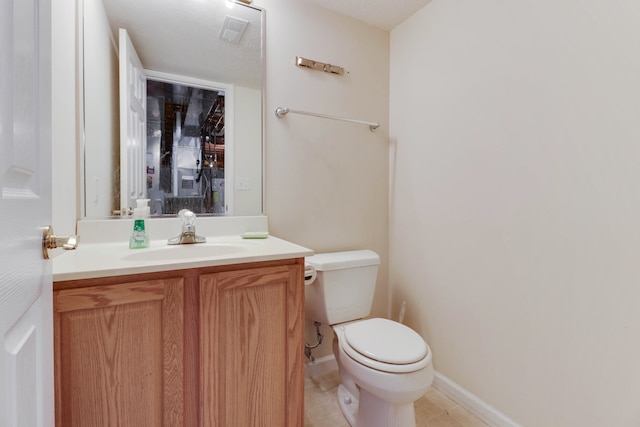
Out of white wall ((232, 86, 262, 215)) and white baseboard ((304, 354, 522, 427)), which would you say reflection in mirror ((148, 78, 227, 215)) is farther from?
white baseboard ((304, 354, 522, 427))

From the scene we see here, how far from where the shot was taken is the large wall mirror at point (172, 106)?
4.09 ft

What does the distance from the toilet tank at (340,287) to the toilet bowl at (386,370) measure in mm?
172

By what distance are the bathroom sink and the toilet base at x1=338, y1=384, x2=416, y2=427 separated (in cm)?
84

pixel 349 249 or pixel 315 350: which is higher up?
pixel 349 249

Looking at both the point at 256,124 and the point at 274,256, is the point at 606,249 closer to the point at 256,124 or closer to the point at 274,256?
the point at 274,256

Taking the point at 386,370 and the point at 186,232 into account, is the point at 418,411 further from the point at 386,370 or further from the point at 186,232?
the point at 186,232

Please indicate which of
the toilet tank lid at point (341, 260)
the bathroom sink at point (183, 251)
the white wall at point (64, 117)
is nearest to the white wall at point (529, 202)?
the toilet tank lid at point (341, 260)

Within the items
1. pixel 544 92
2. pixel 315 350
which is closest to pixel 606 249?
pixel 544 92

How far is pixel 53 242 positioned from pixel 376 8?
1899mm

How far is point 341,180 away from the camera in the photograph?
180 centimetres

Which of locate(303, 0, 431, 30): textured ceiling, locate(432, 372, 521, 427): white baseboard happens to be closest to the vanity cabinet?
locate(432, 372, 521, 427): white baseboard

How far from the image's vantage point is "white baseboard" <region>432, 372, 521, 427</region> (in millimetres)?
1334

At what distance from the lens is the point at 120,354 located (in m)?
0.84

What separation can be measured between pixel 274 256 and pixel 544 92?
1.27 metres
